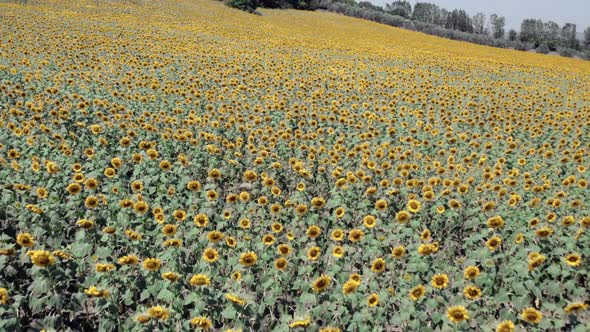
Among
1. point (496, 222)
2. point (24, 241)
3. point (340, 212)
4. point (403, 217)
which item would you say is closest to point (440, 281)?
point (403, 217)

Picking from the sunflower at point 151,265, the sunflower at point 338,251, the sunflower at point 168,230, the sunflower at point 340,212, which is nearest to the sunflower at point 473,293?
the sunflower at point 338,251

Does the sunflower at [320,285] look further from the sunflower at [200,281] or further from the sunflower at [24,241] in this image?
the sunflower at [24,241]

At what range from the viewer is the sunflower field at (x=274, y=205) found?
4312 mm

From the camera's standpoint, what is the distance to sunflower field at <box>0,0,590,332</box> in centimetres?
431

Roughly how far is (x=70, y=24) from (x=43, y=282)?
2596cm

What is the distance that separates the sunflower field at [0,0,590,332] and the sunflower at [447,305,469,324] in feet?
0.07

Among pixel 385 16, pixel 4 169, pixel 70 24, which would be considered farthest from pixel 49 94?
pixel 385 16

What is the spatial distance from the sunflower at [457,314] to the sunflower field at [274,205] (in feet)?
0.07

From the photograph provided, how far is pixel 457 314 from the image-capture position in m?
3.90

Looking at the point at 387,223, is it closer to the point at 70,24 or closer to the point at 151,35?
the point at 151,35

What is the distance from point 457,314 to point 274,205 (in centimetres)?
300

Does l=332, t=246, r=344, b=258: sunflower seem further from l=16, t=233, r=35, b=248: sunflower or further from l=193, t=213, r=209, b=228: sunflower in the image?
l=16, t=233, r=35, b=248: sunflower

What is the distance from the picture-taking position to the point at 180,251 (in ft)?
16.0

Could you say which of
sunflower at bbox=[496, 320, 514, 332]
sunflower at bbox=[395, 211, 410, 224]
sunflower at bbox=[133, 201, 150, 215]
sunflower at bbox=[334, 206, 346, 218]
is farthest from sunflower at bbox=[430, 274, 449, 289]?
sunflower at bbox=[133, 201, 150, 215]
